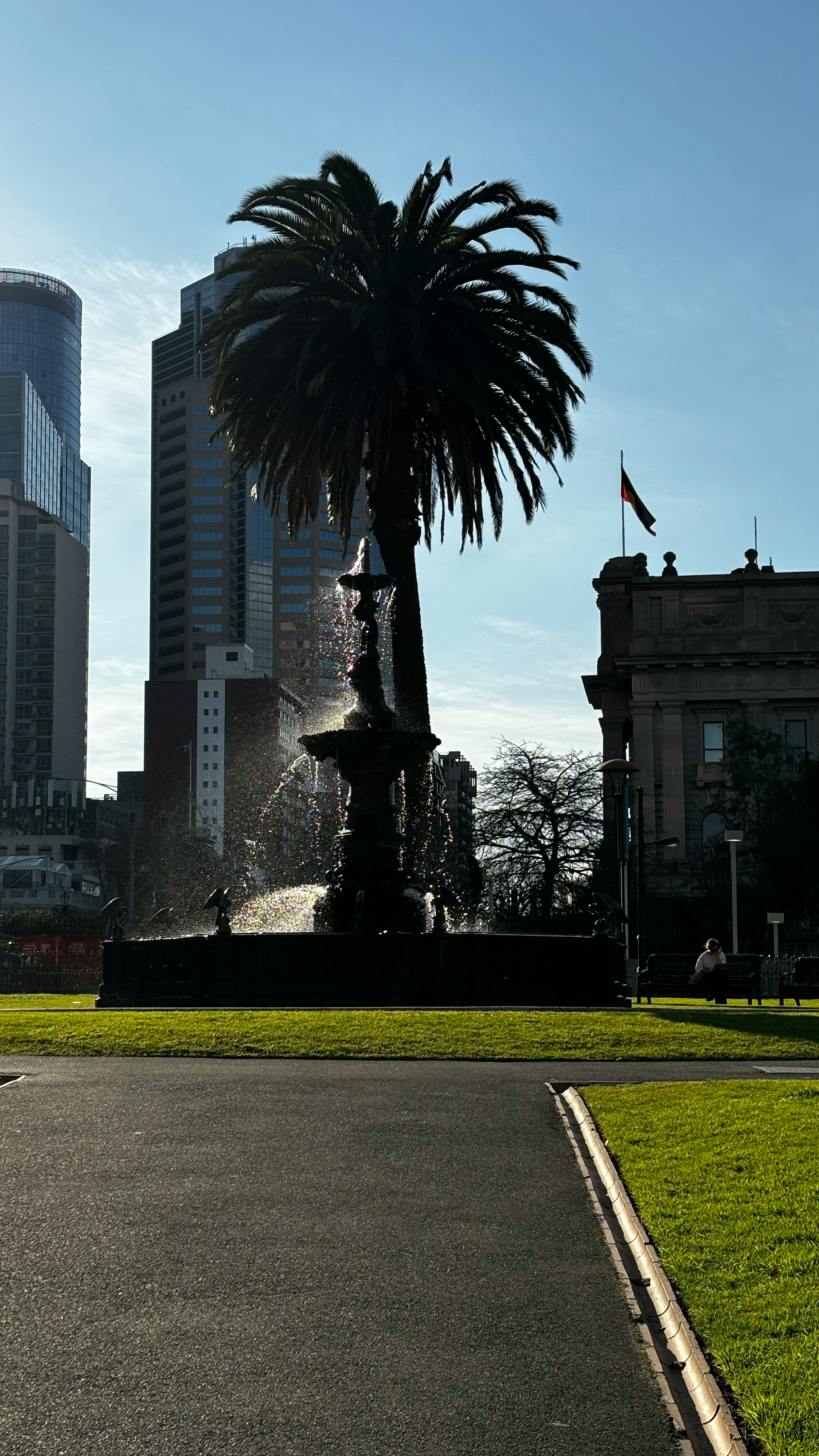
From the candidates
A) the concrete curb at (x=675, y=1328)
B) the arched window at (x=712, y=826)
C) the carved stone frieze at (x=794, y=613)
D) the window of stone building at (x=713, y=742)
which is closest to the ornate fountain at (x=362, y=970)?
the concrete curb at (x=675, y=1328)

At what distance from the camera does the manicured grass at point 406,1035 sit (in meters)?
16.1

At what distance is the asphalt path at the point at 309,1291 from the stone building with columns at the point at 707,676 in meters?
69.4

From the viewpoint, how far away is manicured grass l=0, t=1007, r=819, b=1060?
52.7 ft

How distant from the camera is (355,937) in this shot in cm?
2105

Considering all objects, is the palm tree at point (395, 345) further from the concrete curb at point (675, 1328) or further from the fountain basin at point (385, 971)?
the concrete curb at point (675, 1328)

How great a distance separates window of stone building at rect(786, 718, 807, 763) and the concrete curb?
7263 centimetres

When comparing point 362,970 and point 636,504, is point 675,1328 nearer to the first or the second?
point 362,970

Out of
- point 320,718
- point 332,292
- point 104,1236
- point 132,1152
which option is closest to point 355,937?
point 320,718

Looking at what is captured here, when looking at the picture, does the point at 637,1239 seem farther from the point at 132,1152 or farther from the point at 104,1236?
the point at 132,1152

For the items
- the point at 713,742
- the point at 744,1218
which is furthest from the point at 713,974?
the point at 713,742

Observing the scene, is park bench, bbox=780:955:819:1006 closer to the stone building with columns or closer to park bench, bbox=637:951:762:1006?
park bench, bbox=637:951:762:1006

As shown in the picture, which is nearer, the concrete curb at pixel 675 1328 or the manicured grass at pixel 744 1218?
the concrete curb at pixel 675 1328

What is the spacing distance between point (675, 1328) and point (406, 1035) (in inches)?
430

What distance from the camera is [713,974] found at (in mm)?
27531
